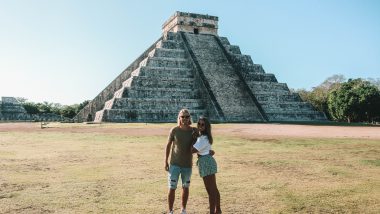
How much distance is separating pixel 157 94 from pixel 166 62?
472 cm

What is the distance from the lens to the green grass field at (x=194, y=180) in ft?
20.7

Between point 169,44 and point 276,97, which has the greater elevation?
point 169,44

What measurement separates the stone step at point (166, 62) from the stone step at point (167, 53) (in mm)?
790

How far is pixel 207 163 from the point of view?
19.1 ft

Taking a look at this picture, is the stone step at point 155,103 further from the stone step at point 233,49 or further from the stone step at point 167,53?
the stone step at point 233,49

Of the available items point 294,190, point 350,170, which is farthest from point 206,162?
point 350,170

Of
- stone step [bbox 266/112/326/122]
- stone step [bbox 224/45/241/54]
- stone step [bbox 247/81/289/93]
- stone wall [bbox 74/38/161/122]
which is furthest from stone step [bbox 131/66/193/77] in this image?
stone step [bbox 266/112/326/122]

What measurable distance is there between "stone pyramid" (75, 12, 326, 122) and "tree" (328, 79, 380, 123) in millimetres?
9894

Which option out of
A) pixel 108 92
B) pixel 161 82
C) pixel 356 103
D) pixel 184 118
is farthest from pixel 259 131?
pixel 356 103

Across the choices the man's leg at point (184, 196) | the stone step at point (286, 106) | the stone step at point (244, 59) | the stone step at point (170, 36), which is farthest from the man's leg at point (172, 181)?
the stone step at point (170, 36)

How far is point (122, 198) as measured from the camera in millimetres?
6715

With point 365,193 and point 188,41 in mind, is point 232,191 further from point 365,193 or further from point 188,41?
point 188,41

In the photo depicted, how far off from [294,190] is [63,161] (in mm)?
6237

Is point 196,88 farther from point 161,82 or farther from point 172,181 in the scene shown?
point 172,181
